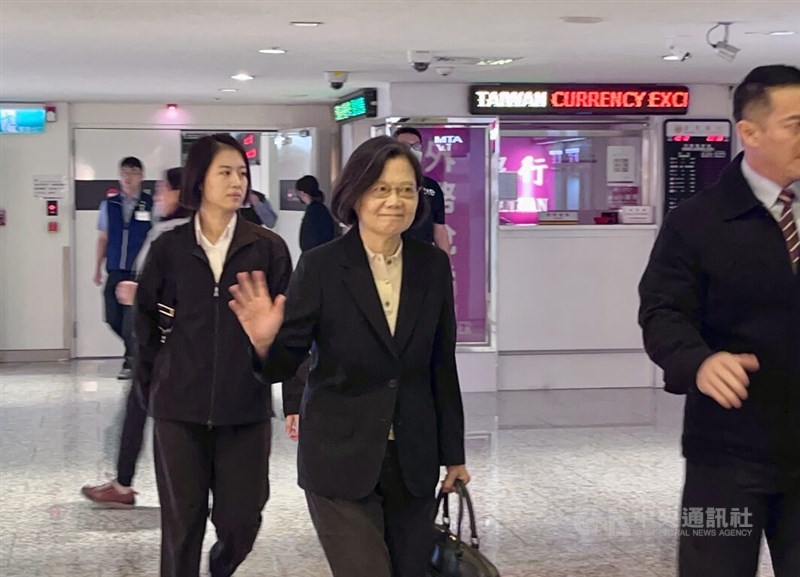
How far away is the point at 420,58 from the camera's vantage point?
790 cm

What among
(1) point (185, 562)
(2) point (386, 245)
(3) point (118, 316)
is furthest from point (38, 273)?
(2) point (386, 245)

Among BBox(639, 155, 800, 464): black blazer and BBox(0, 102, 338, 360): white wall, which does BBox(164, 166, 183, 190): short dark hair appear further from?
BBox(0, 102, 338, 360): white wall

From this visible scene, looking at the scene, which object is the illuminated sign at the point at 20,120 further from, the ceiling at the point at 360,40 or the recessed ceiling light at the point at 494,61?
Answer: the recessed ceiling light at the point at 494,61

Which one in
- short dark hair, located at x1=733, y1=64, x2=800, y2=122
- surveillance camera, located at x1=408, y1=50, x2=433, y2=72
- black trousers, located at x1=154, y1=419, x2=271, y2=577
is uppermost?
surveillance camera, located at x1=408, y1=50, x2=433, y2=72

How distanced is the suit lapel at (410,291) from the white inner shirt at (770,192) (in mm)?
829

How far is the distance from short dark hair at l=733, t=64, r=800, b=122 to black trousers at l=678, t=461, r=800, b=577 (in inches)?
32.6

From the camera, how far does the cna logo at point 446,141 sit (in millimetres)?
9883

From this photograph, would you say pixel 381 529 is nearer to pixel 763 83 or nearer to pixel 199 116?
pixel 763 83

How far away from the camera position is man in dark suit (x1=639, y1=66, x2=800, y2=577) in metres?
2.77

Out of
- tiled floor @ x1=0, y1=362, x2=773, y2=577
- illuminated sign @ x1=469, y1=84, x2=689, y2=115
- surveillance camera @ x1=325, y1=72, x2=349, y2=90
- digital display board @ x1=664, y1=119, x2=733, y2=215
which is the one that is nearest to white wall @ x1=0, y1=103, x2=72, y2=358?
tiled floor @ x1=0, y1=362, x2=773, y2=577

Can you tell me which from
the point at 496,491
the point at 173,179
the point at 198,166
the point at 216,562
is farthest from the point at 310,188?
the point at 216,562

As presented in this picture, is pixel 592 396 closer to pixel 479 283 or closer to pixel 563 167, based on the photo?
pixel 479 283

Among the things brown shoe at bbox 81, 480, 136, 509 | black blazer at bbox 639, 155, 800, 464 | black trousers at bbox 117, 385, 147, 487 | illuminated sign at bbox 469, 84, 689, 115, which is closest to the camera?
black blazer at bbox 639, 155, 800, 464

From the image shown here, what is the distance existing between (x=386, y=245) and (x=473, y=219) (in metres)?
6.84
